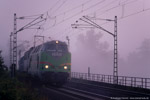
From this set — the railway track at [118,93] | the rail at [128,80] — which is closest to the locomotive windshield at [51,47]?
the railway track at [118,93]

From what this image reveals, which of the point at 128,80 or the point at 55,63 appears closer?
the point at 55,63

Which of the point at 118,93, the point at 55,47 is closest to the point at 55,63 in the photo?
the point at 55,47

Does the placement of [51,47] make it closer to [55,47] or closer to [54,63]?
[55,47]

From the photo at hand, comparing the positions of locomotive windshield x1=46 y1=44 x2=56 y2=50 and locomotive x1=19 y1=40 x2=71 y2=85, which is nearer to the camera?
locomotive x1=19 y1=40 x2=71 y2=85

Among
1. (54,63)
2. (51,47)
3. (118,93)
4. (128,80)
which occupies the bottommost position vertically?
(118,93)

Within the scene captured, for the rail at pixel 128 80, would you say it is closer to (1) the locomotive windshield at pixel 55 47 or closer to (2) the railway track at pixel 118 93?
(2) the railway track at pixel 118 93

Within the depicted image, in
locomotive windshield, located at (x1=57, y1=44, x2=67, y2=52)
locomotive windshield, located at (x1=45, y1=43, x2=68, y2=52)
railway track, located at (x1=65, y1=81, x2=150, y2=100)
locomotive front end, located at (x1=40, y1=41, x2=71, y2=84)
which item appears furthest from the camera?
locomotive windshield, located at (x1=57, y1=44, x2=67, y2=52)

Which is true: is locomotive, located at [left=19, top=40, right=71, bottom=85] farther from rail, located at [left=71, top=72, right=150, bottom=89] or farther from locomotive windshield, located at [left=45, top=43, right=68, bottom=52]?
rail, located at [left=71, top=72, right=150, bottom=89]

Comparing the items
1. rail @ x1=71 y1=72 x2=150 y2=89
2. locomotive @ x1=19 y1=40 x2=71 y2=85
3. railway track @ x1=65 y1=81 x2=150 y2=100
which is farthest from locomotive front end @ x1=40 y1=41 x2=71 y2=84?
rail @ x1=71 y1=72 x2=150 y2=89

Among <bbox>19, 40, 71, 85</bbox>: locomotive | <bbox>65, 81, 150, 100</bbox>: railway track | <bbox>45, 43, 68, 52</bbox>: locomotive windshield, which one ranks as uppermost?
<bbox>45, 43, 68, 52</bbox>: locomotive windshield

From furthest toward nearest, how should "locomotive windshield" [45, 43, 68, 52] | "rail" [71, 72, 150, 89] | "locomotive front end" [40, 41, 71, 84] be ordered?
"rail" [71, 72, 150, 89] → "locomotive windshield" [45, 43, 68, 52] → "locomotive front end" [40, 41, 71, 84]

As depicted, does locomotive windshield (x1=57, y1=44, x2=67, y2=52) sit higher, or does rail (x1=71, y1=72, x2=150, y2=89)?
locomotive windshield (x1=57, y1=44, x2=67, y2=52)

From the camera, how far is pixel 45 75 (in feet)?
78.3

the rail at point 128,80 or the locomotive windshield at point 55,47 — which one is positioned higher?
the locomotive windshield at point 55,47
